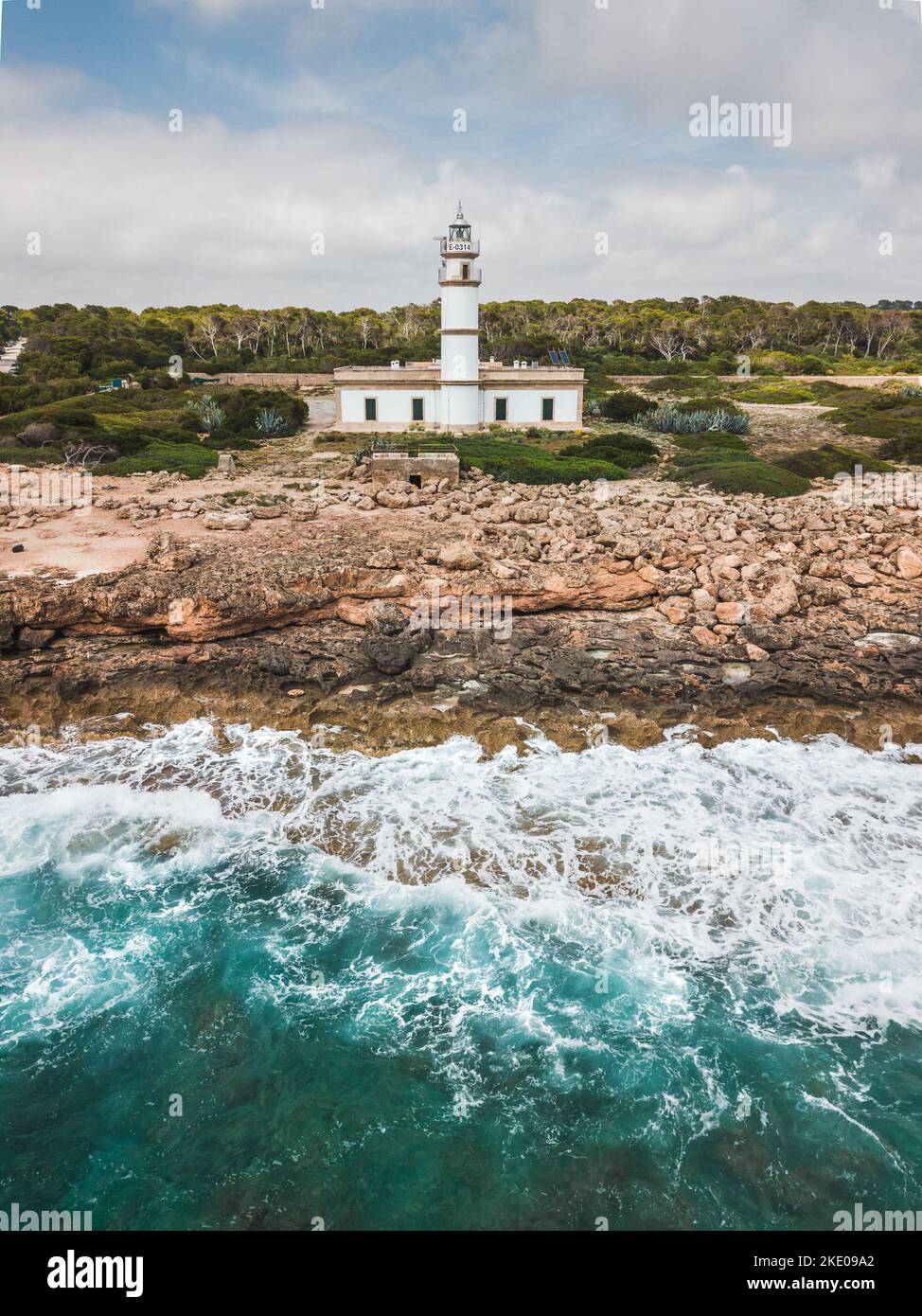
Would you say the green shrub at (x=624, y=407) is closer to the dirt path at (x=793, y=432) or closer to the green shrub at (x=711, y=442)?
the dirt path at (x=793, y=432)

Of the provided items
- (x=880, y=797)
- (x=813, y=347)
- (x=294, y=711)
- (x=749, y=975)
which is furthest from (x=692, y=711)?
(x=813, y=347)

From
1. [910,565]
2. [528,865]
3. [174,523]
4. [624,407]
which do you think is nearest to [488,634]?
[528,865]

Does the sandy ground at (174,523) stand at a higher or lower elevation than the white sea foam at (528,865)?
higher

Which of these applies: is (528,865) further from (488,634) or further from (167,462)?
(167,462)

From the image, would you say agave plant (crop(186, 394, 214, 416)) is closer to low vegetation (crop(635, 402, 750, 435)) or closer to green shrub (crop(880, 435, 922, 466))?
low vegetation (crop(635, 402, 750, 435))

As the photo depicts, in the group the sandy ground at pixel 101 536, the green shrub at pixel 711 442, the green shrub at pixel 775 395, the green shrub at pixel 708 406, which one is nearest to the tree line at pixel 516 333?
the green shrub at pixel 775 395

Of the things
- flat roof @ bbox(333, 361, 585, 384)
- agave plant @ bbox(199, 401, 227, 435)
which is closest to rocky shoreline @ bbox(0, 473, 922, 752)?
agave plant @ bbox(199, 401, 227, 435)
